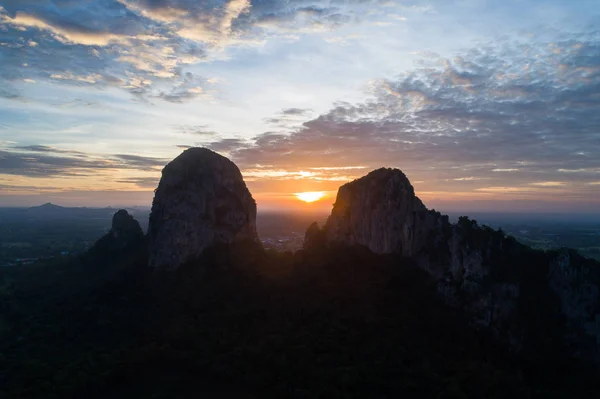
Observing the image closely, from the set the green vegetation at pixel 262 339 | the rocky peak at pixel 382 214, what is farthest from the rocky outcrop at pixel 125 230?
the rocky peak at pixel 382 214

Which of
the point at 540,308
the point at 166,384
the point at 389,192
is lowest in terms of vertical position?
the point at 166,384

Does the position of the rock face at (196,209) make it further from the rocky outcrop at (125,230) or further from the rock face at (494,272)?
the rock face at (494,272)

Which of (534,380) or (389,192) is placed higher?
(389,192)

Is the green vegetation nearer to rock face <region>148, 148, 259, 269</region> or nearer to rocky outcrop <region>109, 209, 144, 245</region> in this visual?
rock face <region>148, 148, 259, 269</region>

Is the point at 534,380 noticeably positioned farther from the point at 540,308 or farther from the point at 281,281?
the point at 281,281

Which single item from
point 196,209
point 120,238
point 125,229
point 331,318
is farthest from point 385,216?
point 120,238

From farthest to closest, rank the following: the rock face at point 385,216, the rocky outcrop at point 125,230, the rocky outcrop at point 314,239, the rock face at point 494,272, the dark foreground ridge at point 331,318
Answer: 1. the rocky outcrop at point 125,230
2. the rocky outcrop at point 314,239
3. the rock face at point 385,216
4. the rock face at point 494,272
5. the dark foreground ridge at point 331,318

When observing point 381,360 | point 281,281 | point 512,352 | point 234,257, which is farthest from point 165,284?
point 512,352
